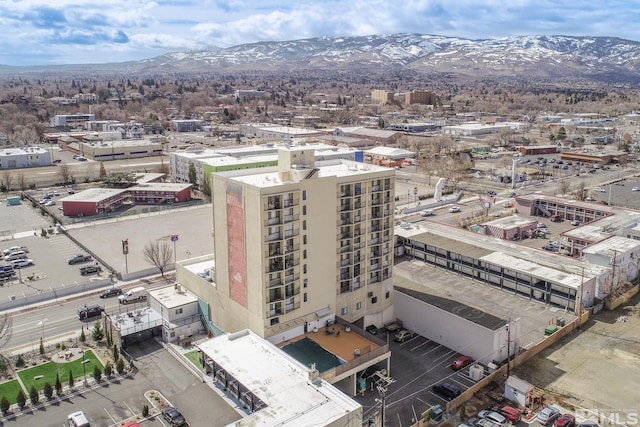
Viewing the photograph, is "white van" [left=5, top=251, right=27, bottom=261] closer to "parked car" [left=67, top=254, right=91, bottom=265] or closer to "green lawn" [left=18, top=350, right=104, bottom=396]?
"parked car" [left=67, top=254, right=91, bottom=265]

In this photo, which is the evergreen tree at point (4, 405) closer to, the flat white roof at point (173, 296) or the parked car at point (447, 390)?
the flat white roof at point (173, 296)

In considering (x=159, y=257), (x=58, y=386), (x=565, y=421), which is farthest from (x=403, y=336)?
(x=159, y=257)

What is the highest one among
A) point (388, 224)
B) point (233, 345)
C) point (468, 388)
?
point (388, 224)

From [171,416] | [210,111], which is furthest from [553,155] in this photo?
[210,111]

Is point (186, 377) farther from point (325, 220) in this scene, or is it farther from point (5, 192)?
point (5, 192)

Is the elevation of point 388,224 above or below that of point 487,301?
above

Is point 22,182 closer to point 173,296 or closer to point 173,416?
point 173,296

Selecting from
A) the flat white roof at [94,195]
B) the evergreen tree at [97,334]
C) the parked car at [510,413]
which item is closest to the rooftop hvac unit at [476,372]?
the parked car at [510,413]
